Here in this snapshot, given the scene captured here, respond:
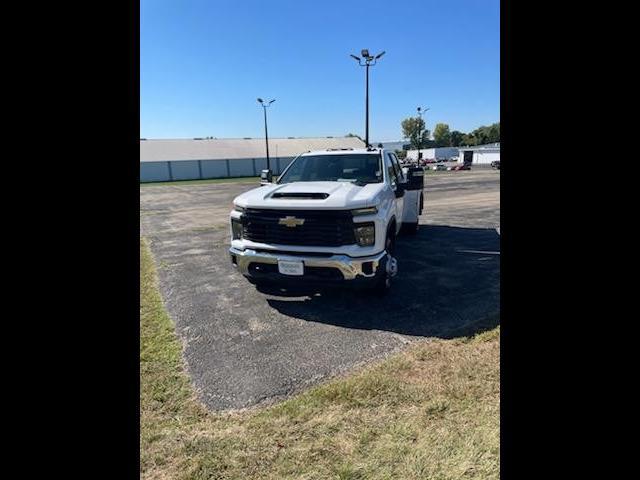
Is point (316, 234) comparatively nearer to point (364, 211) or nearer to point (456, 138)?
point (364, 211)

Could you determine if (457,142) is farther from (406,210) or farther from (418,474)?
(418,474)

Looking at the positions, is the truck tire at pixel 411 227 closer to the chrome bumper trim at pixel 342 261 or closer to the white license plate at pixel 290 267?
the chrome bumper trim at pixel 342 261

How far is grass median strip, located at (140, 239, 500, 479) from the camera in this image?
2.42 meters

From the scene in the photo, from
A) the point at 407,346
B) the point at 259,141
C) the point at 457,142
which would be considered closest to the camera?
the point at 407,346

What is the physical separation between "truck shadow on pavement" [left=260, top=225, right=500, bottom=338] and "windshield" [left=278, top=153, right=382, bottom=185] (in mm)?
1608

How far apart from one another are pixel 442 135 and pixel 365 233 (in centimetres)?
11590

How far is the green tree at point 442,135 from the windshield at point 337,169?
371 ft

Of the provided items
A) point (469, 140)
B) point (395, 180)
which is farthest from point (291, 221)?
point (469, 140)

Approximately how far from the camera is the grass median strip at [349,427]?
2.42 metres

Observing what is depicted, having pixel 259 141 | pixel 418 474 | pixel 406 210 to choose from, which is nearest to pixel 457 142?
pixel 259 141

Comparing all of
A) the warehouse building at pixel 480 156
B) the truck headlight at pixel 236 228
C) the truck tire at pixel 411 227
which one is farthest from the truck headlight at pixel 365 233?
the warehouse building at pixel 480 156

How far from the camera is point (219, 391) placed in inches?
132
